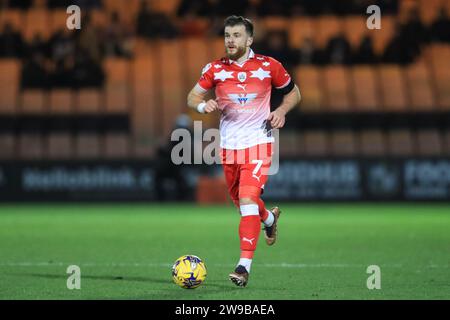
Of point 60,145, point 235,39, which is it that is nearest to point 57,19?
point 60,145

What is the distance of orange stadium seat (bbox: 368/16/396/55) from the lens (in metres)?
24.5

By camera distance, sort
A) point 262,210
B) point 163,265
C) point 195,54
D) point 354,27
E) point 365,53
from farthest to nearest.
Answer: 1. point 354,27
2. point 195,54
3. point 365,53
4. point 163,265
5. point 262,210

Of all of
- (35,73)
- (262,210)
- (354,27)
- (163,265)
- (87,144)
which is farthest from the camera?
(354,27)

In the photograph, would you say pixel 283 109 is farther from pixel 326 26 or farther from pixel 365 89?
pixel 326 26

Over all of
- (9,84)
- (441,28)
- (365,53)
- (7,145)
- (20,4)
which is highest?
(20,4)

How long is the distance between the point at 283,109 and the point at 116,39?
1569 cm

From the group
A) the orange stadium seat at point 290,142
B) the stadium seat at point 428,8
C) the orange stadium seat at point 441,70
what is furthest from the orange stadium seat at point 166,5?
the orange stadium seat at point 441,70

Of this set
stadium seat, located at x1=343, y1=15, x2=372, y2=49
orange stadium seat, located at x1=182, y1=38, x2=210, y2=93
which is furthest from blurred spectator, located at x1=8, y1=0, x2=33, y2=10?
stadium seat, located at x1=343, y1=15, x2=372, y2=49

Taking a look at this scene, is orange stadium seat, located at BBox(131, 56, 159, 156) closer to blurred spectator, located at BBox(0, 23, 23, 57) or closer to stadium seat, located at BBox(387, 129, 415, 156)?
blurred spectator, located at BBox(0, 23, 23, 57)

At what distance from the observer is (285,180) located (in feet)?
→ 70.0

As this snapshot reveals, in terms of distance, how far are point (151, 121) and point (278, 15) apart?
4.42 m

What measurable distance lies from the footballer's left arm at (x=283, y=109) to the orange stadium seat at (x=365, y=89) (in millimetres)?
14459

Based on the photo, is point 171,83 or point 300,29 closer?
point 171,83
